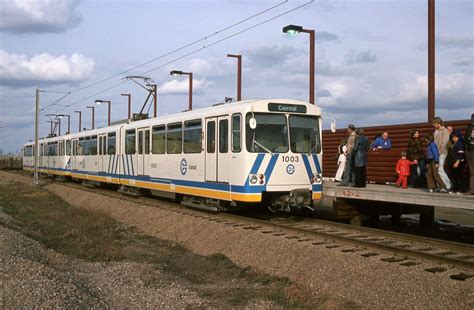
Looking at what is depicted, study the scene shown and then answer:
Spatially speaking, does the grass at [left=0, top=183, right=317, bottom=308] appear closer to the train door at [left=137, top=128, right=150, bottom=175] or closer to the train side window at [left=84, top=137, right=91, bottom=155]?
the train door at [left=137, top=128, right=150, bottom=175]

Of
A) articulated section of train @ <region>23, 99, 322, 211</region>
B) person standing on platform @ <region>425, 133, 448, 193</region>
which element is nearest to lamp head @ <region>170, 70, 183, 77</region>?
articulated section of train @ <region>23, 99, 322, 211</region>

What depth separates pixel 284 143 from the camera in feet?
40.0

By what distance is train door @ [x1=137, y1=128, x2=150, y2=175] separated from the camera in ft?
56.8

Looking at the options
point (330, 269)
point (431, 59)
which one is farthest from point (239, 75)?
point (330, 269)

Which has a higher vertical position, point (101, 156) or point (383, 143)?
point (383, 143)

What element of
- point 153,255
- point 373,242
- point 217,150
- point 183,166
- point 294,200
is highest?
point 217,150

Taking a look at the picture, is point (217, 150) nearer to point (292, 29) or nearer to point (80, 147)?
point (292, 29)

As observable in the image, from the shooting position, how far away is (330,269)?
297 inches

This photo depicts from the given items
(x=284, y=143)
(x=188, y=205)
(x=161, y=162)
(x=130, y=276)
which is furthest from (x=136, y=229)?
(x=130, y=276)

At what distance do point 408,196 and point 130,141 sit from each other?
11.9 m

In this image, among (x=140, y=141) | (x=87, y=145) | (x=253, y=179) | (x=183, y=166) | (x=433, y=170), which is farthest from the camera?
(x=87, y=145)

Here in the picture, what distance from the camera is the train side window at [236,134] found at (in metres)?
11.8

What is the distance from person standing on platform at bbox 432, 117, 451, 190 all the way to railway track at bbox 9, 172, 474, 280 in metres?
1.45

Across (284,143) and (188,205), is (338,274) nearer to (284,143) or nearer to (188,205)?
(284,143)
